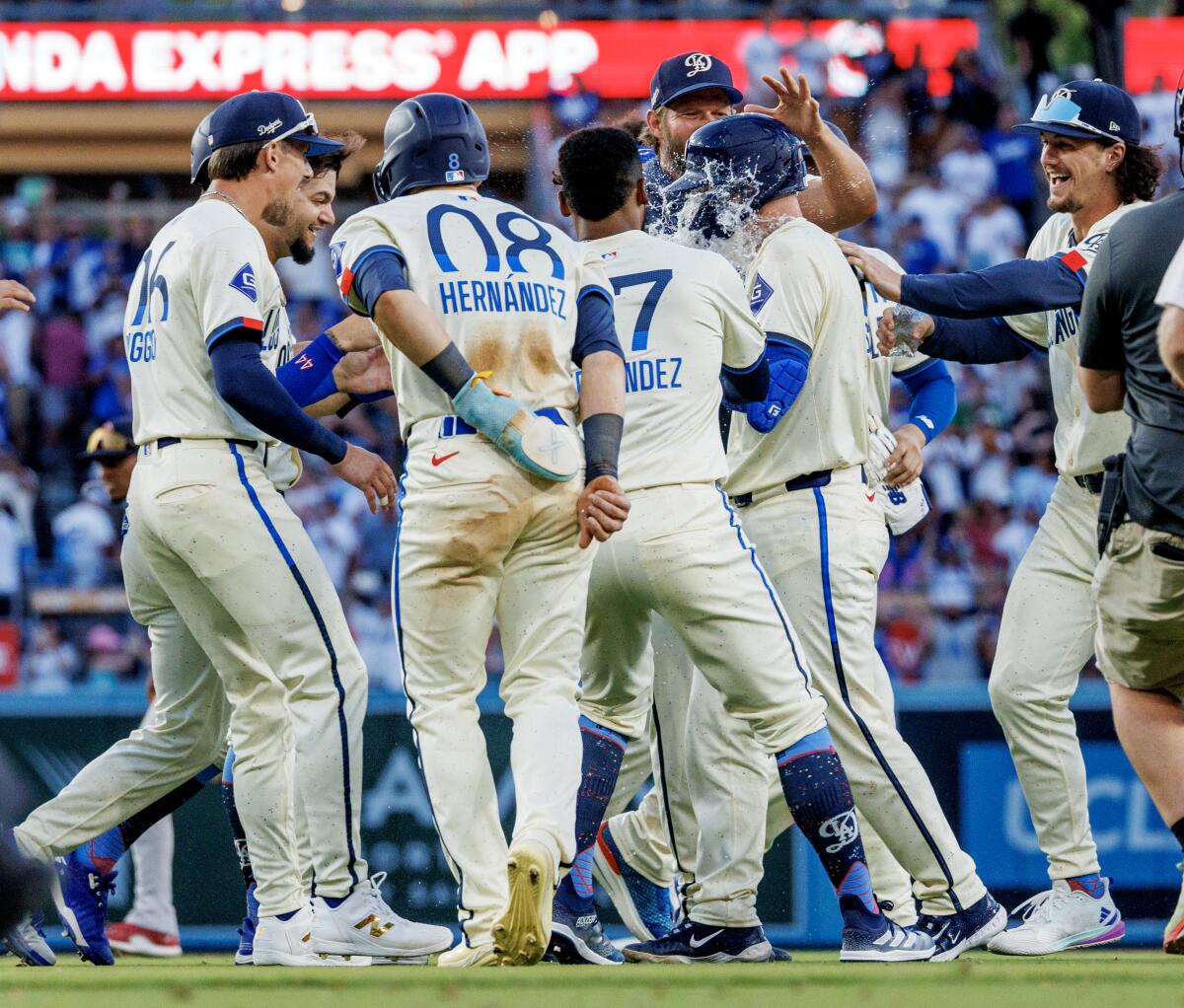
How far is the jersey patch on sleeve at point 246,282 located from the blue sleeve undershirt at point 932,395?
8.64 ft

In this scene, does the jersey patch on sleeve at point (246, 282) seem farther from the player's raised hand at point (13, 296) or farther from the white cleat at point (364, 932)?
the white cleat at point (364, 932)

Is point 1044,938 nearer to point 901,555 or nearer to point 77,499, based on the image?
point 901,555

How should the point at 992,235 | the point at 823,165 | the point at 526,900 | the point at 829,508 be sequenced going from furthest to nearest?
the point at 992,235 → the point at 823,165 → the point at 829,508 → the point at 526,900

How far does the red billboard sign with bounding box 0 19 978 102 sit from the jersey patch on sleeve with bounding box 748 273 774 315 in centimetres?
1295

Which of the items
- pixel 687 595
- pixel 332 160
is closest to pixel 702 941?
pixel 687 595

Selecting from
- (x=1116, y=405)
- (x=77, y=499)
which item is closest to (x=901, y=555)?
(x=77, y=499)

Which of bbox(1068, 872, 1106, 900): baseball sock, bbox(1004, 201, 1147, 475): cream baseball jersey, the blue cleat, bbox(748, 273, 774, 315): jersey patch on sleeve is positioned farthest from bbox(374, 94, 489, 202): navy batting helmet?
bbox(1068, 872, 1106, 900): baseball sock

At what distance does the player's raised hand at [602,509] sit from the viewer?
16.3 feet

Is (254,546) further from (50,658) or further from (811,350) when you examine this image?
(50,658)

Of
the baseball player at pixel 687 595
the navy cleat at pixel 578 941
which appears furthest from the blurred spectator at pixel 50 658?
the baseball player at pixel 687 595

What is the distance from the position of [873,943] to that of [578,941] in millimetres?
932

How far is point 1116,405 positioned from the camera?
5.17 metres

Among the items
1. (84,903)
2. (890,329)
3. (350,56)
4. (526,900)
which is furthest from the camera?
(350,56)

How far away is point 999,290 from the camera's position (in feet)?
19.5
